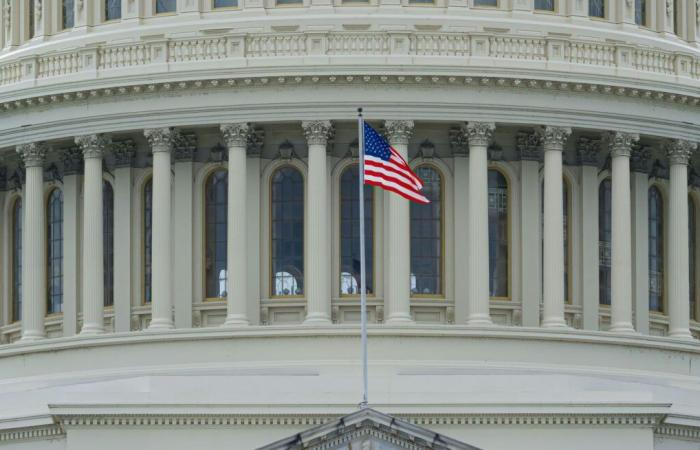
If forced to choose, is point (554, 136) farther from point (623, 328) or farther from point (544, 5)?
point (623, 328)

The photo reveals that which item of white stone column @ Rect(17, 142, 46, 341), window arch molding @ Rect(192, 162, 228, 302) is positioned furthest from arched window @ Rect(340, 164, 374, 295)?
white stone column @ Rect(17, 142, 46, 341)

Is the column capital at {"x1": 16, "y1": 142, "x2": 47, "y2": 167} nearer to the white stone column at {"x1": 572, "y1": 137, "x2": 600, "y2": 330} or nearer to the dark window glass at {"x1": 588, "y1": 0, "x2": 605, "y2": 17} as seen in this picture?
the white stone column at {"x1": 572, "y1": 137, "x2": 600, "y2": 330}

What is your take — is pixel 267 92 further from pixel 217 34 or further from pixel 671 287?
pixel 671 287

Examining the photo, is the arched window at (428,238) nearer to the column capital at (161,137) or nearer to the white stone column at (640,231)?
the white stone column at (640,231)

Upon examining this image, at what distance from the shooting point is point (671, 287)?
306 feet

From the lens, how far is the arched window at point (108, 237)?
93125mm

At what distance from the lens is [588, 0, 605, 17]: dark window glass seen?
93312 millimetres

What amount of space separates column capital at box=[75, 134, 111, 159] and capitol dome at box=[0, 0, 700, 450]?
37 millimetres

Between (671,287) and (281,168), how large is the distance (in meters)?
11.1

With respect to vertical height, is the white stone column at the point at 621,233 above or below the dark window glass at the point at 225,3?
below

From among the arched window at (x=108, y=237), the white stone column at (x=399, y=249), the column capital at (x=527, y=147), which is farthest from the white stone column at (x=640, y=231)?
the arched window at (x=108, y=237)

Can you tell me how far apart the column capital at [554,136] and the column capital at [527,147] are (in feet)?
2.72

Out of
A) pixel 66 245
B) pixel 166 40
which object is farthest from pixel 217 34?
pixel 66 245

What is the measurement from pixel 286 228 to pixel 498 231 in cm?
563
